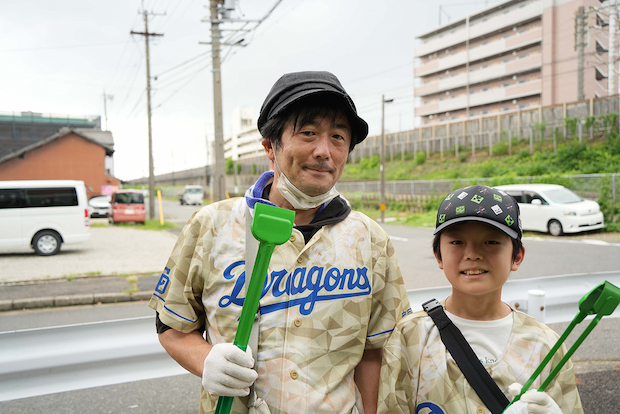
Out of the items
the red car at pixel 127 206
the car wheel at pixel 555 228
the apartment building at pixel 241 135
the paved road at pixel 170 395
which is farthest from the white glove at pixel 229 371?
the apartment building at pixel 241 135

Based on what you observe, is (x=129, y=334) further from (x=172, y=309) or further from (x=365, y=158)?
(x=365, y=158)

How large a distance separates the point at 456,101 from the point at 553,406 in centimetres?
5905

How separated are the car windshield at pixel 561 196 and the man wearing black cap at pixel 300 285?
45.1ft

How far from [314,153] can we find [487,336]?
2.74 ft

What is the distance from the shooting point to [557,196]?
13.3 m

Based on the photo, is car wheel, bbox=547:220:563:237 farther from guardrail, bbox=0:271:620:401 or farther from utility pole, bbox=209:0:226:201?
guardrail, bbox=0:271:620:401

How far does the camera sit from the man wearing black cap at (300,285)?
133 centimetres

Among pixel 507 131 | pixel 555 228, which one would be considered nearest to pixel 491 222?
pixel 555 228

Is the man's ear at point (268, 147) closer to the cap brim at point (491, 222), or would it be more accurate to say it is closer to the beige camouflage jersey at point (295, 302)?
the beige camouflage jersey at point (295, 302)

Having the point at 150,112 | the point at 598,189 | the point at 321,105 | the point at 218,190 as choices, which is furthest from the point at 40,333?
the point at 150,112

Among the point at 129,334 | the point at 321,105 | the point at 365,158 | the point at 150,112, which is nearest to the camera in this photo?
the point at 321,105

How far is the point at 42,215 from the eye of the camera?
460 inches

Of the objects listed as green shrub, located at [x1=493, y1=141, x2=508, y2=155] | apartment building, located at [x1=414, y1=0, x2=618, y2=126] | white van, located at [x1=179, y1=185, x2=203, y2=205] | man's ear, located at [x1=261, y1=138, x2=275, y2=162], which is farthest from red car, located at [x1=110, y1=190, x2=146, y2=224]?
apartment building, located at [x1=414, y1=0, x2=618, y2=126]

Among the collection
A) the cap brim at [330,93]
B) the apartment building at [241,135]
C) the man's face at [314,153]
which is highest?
the apartment building at [241,135]
